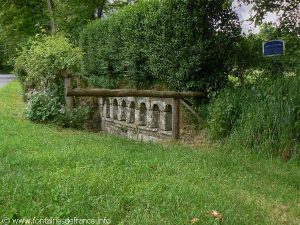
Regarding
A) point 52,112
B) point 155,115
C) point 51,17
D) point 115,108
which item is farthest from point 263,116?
point 51,17

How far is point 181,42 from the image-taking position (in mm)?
10562

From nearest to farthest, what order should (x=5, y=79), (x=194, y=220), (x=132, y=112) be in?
1. (x=194, y=220)
2. (x=132, y=112)
3. (x=5, y=79)

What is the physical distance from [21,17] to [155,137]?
17259 mm

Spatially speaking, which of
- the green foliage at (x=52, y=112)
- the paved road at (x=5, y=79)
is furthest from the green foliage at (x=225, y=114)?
the paved road at (x=5, y=79)

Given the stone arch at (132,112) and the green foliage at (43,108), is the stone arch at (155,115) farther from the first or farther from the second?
the green foliage at (43,108)

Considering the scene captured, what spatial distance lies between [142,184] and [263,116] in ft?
11.8

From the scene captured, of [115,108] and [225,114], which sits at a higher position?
[225,114]

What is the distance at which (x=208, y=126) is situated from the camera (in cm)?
1000

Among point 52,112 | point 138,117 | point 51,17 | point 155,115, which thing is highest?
point 51,17

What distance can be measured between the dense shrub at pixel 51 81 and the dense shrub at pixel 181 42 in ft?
6.20

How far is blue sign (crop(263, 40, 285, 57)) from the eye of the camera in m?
8.83

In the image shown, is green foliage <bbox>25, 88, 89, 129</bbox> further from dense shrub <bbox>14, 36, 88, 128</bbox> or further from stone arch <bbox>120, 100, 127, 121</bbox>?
stone arch <bbox>120, 100, 127, 121</bbox>

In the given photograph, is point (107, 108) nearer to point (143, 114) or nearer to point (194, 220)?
point (143, 114)

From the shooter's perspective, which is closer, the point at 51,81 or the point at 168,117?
the point at 168,117
